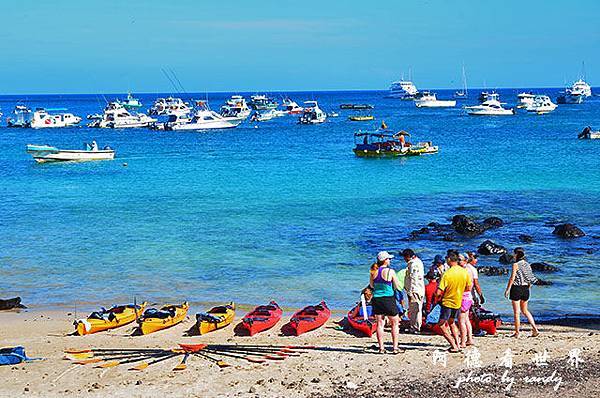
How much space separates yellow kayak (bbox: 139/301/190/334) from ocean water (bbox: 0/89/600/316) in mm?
3057

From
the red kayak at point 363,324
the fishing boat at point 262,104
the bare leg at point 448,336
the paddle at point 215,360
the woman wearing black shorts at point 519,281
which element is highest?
the fishing boat at point 262,104

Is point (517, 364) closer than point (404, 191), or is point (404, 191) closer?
point (517, 364)

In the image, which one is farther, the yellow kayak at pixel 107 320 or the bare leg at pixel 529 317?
the yellow kayak at pixel 107 320

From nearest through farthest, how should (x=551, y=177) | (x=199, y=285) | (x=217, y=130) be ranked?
(x=199, y=285) → (x=551, y=177) → (x=217, y=130)

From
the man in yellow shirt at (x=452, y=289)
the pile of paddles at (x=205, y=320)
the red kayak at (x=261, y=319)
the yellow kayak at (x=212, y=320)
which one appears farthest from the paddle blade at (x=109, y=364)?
the man in yellow shirt at (x=452, y=289)

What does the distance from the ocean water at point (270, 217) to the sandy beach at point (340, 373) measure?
4.60m

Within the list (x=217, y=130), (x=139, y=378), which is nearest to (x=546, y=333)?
(x=139, y=378)

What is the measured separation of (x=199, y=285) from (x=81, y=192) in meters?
22.5

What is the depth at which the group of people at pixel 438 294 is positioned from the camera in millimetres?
12578

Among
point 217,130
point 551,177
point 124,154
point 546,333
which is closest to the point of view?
point 546,333

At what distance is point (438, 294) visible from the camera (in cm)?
1282

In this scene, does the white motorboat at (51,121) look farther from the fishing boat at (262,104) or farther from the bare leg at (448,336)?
the bare leg at (448,336)

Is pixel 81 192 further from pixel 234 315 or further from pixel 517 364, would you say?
pixel 517 364

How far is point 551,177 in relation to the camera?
4494 centimetres
